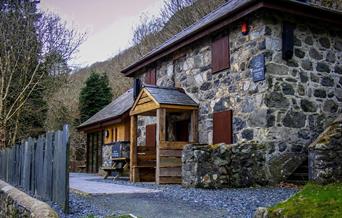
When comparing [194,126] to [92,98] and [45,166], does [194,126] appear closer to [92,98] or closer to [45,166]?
[45,166]

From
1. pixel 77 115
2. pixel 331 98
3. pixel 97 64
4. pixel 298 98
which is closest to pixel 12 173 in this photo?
pixel 298 98

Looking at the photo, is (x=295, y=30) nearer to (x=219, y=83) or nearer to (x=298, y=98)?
(x=298, y=98)

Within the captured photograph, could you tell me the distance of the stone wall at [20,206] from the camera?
4.59 m

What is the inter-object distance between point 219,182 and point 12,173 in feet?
22.0

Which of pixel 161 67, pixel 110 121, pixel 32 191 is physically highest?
pixel 161 67

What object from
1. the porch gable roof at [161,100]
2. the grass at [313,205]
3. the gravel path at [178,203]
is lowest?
the gravel path at [178,203]

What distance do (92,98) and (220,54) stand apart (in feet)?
60.1

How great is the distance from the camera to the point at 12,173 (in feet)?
41.1

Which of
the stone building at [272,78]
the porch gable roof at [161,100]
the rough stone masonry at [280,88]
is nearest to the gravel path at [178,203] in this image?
the stone building at [272,78]

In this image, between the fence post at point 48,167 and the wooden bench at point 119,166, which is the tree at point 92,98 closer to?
the wooden bench at point 119,166

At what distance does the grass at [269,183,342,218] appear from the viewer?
2782 mm

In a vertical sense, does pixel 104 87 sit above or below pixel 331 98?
above

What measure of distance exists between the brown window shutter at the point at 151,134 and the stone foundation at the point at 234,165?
526 cm

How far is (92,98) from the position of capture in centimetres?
2862
